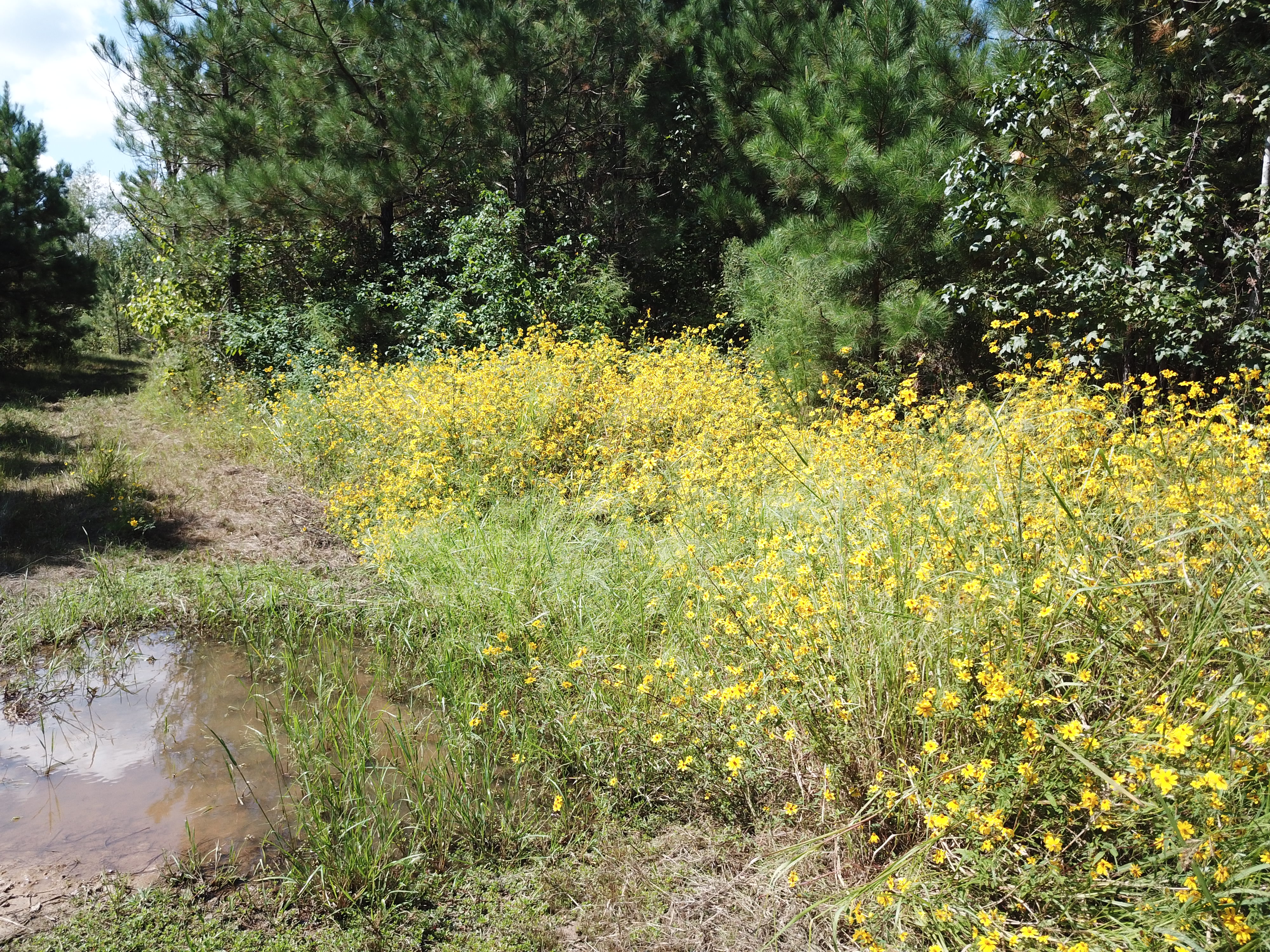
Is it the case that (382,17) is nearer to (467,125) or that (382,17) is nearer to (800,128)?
(467,125)

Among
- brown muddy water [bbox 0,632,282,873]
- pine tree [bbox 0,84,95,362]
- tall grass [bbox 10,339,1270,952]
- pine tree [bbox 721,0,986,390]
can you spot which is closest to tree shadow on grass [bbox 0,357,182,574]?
tall grass [bbox 10,339,1270,952]

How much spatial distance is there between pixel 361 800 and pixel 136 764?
1.13m

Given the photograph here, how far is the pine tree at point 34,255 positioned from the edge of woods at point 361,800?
776 centimetres

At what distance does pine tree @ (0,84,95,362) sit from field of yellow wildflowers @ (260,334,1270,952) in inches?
394

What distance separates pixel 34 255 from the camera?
10734mm

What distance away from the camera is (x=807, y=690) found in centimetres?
208

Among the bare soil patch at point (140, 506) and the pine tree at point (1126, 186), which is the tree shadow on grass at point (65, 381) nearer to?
the bare soil patch at point (140, 506)

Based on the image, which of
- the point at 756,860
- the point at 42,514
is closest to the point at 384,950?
the point at 756,860

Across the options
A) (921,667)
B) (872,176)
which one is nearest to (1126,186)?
(872,176)

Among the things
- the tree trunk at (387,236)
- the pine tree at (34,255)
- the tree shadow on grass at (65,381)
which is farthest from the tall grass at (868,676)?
the pine tree at (34,255)

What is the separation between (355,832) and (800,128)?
6.76m

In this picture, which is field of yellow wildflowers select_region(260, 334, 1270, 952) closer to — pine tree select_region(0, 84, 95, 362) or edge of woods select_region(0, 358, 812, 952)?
edge of woods select_region(0, 358, 812, 952)

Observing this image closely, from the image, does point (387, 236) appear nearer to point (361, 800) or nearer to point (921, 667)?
point (361, 800)

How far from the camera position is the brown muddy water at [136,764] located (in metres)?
2.38
